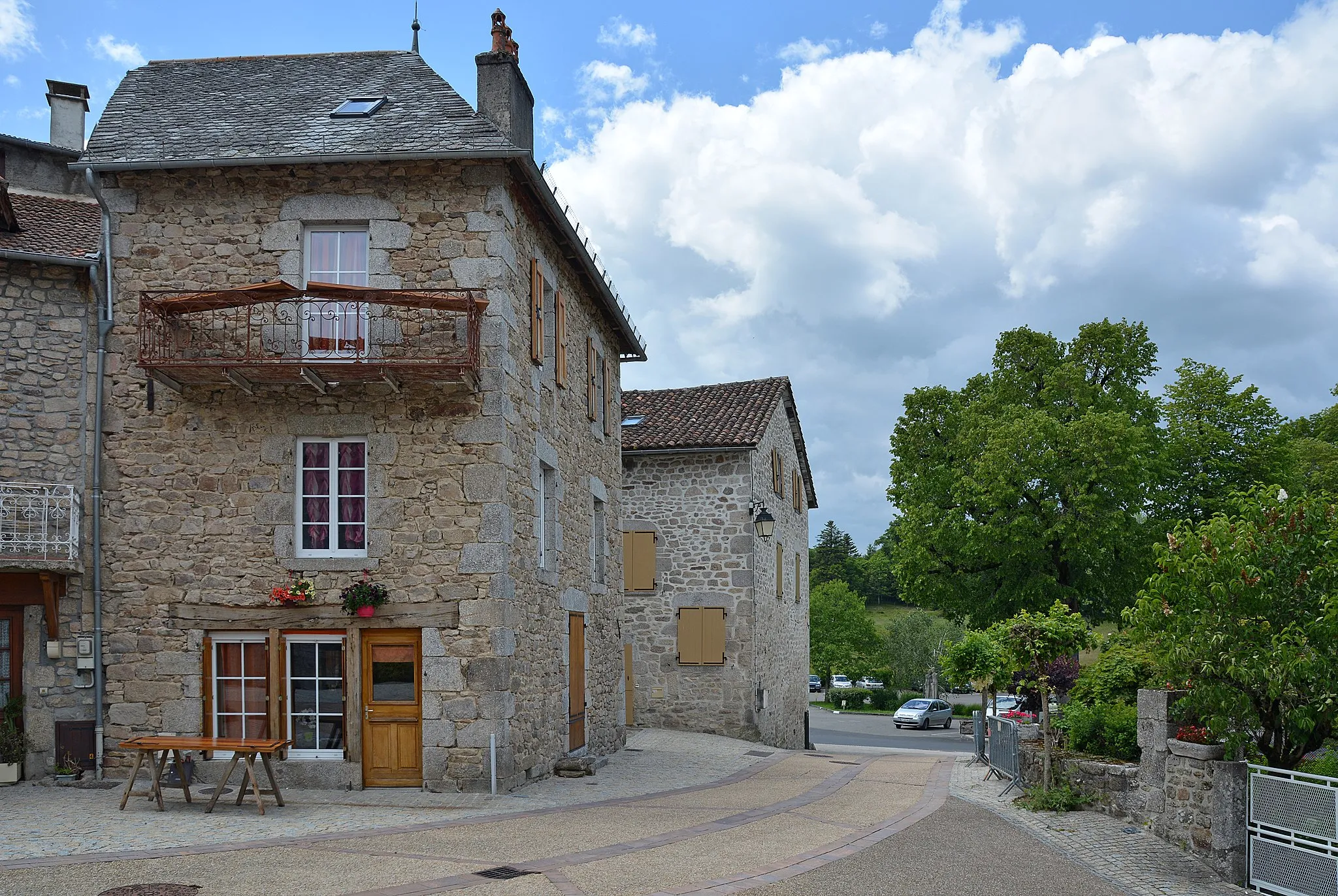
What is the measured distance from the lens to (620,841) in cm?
970

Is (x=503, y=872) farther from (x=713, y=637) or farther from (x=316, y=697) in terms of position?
(x=713, y=637)

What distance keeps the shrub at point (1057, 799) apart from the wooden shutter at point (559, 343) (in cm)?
761

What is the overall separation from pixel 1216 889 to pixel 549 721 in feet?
25.6

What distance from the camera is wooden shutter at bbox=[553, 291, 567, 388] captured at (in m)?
14.9

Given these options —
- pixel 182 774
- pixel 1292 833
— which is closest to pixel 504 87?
pixel 182 774

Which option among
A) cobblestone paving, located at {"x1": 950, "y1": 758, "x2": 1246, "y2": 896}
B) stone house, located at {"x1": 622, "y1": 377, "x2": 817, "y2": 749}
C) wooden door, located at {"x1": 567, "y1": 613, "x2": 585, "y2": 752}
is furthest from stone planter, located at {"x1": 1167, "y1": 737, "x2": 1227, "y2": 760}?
stone house, located at {"x1": 622, "y1": 377, "x2": 817, "y2": 749}

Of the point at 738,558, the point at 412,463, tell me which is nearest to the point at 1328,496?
the point at 412,463

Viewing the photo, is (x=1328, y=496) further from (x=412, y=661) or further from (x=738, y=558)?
(x=738, y=558)

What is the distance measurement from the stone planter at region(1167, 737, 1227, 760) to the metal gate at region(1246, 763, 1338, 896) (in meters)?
0.48

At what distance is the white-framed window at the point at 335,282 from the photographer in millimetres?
12203

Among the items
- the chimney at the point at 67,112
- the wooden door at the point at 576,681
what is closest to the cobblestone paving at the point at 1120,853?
the wooden door at the point at 576,681

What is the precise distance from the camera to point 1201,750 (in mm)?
9242

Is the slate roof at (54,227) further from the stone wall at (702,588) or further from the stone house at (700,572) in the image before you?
the stone house at (700,572)

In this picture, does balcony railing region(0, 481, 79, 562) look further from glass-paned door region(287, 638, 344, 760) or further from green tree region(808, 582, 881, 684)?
green tree region(808, 582, 881, 684)
